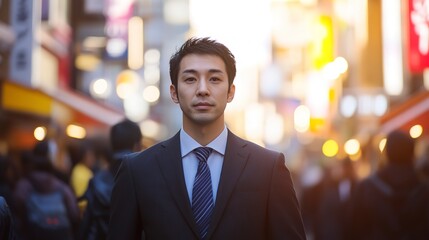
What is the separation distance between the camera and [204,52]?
4.45 m

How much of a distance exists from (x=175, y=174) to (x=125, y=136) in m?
2.46

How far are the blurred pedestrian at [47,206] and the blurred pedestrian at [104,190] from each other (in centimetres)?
154

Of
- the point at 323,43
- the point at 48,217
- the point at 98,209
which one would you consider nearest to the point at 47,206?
the point at 48,217

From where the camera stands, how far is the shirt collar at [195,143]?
4.45m

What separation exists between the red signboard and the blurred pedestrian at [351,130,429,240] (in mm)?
9582

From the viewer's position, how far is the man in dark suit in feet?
14.1

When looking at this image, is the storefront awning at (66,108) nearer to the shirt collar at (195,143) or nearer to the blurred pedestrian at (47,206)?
the blurred pedestrian at (47,206)

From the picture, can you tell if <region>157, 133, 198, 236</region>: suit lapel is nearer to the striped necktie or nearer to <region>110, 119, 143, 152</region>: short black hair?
the striped necktie

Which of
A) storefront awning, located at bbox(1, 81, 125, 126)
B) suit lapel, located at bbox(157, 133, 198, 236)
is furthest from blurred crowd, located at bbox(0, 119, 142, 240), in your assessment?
storefront awning, located at bbox(1, 81, 125, 126)

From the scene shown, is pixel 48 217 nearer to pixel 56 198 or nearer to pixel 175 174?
pixel 56 198

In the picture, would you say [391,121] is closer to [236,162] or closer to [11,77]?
[11,77]

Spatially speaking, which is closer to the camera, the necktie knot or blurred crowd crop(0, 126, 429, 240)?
the necktie knot

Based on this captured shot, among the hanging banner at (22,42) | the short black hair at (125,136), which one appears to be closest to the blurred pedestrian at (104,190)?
the short black hair at (125,136)

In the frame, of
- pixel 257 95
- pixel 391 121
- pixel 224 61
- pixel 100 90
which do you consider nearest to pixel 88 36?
pixel 100 90
